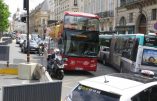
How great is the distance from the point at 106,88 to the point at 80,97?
563 millimetres

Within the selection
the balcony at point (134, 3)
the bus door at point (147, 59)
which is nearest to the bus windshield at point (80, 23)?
the bus door at point (147, 59)

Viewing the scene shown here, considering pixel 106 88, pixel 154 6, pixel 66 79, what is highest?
pixel 154 6

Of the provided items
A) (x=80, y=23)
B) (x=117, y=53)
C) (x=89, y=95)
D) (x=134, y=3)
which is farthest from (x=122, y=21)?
(x=89, y=95)

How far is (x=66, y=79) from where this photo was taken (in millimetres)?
20609

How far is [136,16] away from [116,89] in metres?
40.3

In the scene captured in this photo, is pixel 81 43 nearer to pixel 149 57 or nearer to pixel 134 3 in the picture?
pixel 149 57

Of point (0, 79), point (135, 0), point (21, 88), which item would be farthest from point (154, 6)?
point (21, 88)

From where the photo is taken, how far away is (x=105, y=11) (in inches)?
2430

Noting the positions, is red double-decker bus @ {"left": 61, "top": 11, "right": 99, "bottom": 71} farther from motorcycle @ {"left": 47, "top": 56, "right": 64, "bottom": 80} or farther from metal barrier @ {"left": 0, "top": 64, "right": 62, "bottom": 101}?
metal barrier @ {"left": 0, "top": 64, "right": 62, "bottom": 101}

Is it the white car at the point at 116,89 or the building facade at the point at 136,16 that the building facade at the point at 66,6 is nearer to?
the building facade at the point at 136,16

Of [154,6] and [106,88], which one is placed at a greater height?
[154,6]

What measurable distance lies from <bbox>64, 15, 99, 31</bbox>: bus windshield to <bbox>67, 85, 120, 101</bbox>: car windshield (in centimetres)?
1531

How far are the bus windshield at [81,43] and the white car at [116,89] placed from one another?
1473 cm

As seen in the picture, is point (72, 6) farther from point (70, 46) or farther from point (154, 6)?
point (70, 46)
